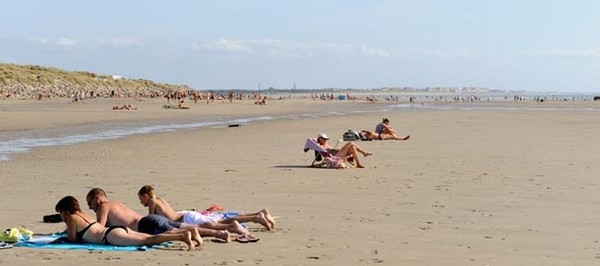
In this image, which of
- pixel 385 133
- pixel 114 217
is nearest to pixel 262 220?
pixel 114 217

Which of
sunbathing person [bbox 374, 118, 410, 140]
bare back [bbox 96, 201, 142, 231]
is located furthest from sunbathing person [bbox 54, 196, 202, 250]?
sunbathing person [bbox 374, 118, 410, 140]

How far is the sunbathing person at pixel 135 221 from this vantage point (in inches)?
355

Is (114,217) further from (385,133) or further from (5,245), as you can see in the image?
(385,133)

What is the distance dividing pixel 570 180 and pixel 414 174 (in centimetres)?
287

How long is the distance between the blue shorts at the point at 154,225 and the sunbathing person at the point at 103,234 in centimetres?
14

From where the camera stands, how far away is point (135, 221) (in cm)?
916

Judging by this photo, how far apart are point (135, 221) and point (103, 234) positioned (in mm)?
412

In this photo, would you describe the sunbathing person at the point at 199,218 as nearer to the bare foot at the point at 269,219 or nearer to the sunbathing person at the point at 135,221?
the bare foot at the point at 269,219

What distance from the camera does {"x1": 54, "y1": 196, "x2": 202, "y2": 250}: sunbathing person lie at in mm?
8719

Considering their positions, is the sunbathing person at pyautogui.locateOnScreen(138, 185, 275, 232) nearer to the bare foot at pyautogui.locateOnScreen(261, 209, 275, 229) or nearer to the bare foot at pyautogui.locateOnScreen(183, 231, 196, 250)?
the bare foot at pyautogui.locateOnScreen(261, 209, 275, 229)

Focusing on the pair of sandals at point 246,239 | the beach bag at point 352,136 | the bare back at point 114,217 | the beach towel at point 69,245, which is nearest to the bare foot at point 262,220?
the pair of sandals at point 246,239

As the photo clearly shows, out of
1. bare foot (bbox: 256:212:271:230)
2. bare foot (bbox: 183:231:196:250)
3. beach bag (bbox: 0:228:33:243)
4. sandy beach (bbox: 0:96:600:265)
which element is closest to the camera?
sandy beach (bbox: 0:96:600:265)

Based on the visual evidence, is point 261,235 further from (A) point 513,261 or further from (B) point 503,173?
(B) point 503,173

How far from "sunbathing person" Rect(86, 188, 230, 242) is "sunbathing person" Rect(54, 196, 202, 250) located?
14cm
